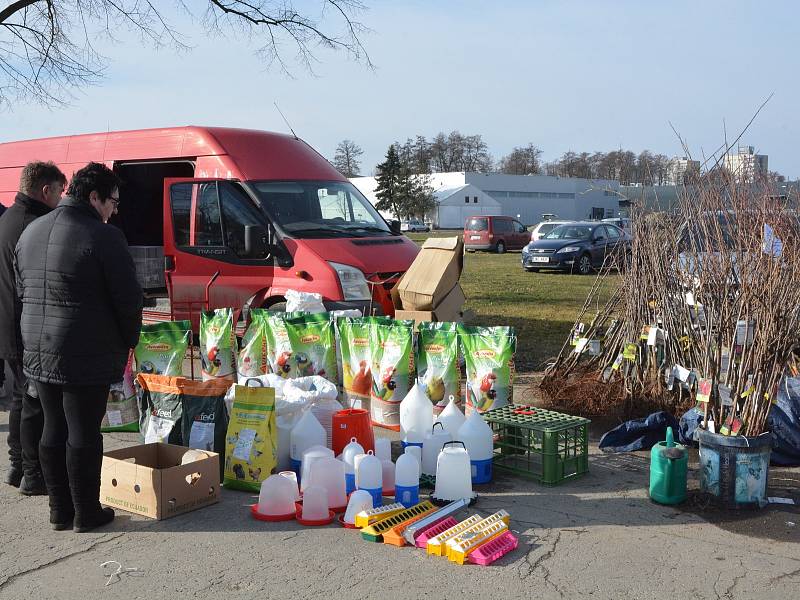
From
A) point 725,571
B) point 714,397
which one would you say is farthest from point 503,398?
point 725,571

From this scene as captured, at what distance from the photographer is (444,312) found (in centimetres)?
739

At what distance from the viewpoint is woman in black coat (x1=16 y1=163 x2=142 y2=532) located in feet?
14.0

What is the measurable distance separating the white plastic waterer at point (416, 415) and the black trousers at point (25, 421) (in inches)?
91.4

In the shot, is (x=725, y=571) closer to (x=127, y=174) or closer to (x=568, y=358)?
(x=568, y=358)

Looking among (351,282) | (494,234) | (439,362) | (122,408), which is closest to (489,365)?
(439,362)

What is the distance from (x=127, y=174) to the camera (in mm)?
10172

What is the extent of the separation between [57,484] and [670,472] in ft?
11.7

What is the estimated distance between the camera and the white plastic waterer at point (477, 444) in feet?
17.0

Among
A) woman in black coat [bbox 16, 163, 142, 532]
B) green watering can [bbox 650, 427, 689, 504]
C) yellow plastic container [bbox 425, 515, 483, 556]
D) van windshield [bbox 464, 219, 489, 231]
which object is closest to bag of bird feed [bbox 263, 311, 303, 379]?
woman in black coat [bbox 16, 163, 142, 532]

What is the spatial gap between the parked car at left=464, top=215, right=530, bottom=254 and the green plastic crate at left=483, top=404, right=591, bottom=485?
91.2 feet

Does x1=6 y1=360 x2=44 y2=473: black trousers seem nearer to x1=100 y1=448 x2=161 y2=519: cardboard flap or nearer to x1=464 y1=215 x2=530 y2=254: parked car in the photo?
x1=100 y1=448 x2=161 y2=519: cardboard flap

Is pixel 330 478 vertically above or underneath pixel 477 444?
underneath

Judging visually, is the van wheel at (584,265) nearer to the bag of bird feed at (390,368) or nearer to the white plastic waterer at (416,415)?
the bag of bird feed at (390,368)

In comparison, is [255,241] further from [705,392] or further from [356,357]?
[705,392]
